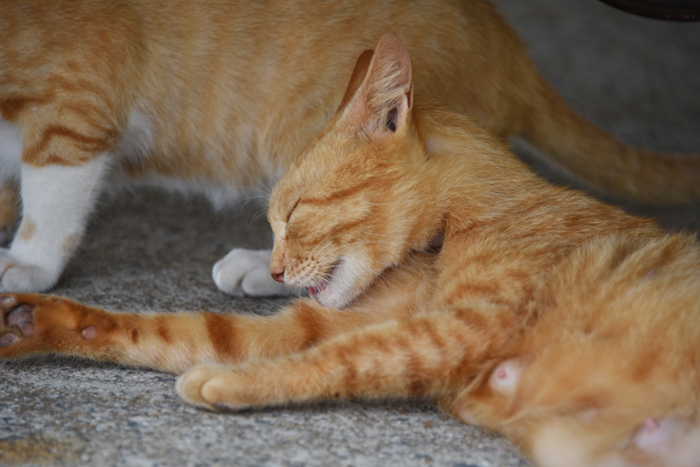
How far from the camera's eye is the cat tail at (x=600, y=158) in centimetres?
264

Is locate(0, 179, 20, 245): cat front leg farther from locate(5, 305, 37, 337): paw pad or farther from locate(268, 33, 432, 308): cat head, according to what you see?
locate(268, 33, 432, 308): cat head

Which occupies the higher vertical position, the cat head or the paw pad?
the cat head

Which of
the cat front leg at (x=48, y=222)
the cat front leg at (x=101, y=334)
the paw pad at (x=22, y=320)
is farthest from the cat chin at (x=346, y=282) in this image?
the cat front leg at (x=48, y=222)

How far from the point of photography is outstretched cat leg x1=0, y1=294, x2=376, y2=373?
5.81 ft

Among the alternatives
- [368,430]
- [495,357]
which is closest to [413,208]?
[495,357]

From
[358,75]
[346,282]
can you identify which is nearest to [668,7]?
[358,75]

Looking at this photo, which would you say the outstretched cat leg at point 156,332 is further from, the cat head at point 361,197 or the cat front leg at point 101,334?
the cat head at point 361,197

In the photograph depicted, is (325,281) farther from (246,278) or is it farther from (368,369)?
(246,278)

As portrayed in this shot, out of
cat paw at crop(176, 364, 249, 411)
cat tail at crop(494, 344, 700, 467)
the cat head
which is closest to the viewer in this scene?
cat tail at crop(494, 344, 700, 467)

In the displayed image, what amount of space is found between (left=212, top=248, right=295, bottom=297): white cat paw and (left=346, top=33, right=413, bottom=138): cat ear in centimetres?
82

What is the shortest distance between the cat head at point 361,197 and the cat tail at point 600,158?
93 cm

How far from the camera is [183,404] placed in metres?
1.63

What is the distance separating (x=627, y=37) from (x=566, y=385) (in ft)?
16.7

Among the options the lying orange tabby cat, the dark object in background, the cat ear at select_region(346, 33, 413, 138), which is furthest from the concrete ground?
the dark object in background
